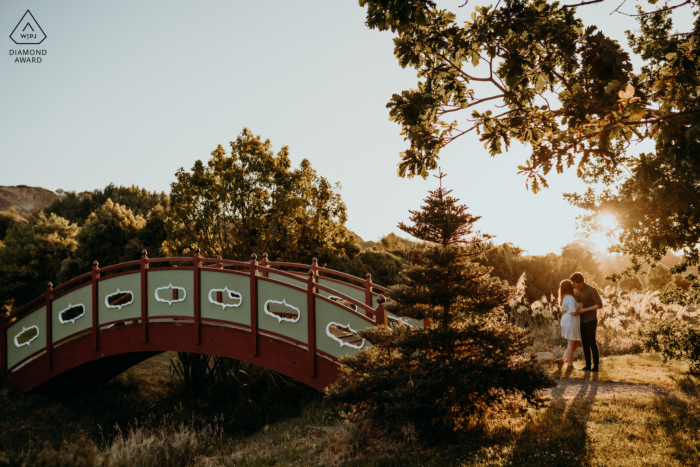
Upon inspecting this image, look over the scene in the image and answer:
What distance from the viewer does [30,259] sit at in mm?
24000

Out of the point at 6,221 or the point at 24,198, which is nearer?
the point at 6,221

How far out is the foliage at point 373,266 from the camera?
1473 cm

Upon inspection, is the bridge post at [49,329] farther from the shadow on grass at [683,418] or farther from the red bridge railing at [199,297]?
the shadow on grass at [683,418]

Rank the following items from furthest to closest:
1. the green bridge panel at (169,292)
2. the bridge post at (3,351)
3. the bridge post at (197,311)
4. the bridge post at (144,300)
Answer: the bridge post at (3,351)
the bridge post at (144,300)
the green bridge panel at (169,292)
the bridge post at (197,311)

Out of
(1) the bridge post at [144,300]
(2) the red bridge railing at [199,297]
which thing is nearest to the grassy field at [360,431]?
(2) the red bridge railing at [199,297]

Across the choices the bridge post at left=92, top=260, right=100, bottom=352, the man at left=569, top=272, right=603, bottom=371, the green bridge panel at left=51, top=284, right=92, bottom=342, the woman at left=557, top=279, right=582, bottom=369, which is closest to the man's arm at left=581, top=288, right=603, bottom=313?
the man at left=569, top=272, right=603, bottom=371

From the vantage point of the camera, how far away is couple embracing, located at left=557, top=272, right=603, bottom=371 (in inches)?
297

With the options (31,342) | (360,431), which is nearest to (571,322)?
(360,431)

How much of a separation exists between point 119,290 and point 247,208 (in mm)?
5954

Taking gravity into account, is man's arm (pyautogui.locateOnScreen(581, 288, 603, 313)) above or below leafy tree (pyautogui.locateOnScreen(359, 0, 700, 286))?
below

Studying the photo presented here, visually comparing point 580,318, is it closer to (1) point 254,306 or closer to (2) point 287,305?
(2) point 287,305

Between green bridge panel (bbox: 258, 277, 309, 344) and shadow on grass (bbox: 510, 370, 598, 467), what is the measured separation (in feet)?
12.2

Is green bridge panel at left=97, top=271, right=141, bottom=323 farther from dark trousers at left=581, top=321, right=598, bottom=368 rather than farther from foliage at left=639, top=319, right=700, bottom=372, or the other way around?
foliage at left=639, top=319, right=700, bottom=372

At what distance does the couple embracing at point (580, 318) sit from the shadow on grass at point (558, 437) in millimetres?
1804
